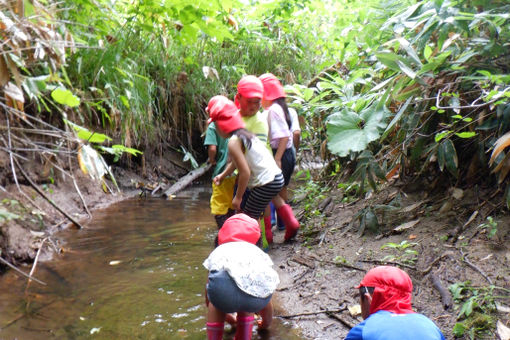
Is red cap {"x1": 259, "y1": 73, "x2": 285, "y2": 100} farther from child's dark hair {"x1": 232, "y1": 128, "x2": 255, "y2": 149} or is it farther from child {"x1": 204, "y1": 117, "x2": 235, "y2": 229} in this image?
child's dark hair {"x1": 232, "y1": 128, "x2": 255, "y2": 149}

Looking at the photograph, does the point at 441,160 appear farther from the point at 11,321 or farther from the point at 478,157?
the point at 11,321

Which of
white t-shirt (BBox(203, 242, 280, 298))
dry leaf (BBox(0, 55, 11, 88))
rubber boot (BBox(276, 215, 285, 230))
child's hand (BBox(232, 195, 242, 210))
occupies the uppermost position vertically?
dry leaf (BBox(0, 55, 11, 88))

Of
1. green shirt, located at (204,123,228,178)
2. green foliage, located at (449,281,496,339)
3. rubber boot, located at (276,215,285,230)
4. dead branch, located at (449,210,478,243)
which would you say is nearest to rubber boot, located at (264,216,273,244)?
rubber boot, located at (276,215,285,230)

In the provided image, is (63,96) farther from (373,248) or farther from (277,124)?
(373,248)

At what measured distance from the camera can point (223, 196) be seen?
158 inches

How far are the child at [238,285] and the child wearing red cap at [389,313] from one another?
58 centimetres

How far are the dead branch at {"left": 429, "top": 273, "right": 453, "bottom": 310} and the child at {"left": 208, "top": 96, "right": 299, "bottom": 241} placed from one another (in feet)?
4.75

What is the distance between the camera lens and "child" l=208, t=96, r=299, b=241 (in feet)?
11.2

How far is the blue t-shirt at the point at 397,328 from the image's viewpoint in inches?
70.2

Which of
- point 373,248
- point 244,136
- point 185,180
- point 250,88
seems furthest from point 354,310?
point 185,180

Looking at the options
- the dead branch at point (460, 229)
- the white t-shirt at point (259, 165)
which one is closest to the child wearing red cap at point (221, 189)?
the white t-shirt at point (259, 165)

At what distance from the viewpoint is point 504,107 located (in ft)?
9.25

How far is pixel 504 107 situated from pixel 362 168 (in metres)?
1.15

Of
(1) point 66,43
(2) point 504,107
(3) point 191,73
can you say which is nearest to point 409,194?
(2) point 504,107
